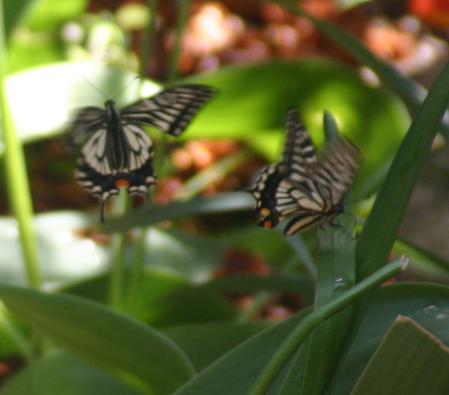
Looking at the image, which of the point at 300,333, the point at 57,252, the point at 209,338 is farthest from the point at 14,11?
the point at 300,333

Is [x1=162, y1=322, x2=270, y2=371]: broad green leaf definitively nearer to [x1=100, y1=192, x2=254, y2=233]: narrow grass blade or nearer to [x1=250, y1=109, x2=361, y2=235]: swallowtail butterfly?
[x1=100, y1=192, x2=254, y2=233]: narrow grass blade

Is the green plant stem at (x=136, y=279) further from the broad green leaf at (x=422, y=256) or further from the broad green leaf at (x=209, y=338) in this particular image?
the broad green leaf at (x=422, y=256)

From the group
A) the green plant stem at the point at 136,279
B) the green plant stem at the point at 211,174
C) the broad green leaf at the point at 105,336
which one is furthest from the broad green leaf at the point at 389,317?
the green plant stem at the point at 211,174

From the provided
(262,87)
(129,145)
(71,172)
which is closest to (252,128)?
(262,87)

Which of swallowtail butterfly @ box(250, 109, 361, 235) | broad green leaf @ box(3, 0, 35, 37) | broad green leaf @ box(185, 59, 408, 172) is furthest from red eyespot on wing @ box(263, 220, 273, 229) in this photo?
broad green leaf @ box(185, 59, 408, 172)

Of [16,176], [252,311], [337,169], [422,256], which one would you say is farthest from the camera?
[252,311]

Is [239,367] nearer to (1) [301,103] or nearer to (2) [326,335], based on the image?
(2) [326,335]
